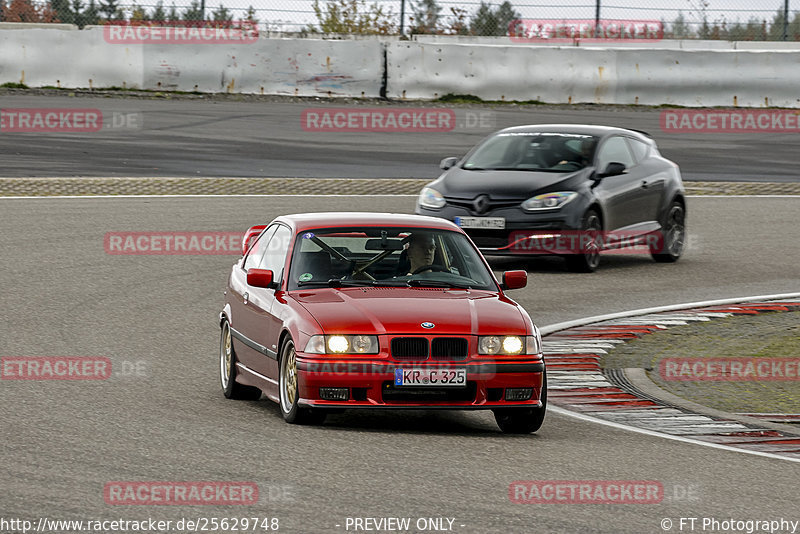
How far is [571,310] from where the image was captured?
47.2 ft

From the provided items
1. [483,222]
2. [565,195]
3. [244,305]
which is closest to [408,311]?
[244,305]

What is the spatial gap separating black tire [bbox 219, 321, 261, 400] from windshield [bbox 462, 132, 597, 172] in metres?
7.56

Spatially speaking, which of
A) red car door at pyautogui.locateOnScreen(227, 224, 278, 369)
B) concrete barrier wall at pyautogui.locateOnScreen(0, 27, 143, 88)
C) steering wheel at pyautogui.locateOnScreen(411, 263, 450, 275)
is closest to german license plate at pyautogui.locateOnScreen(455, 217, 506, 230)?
red car door at pyautogui.locateOnScreen(227, 224, 278, 369)

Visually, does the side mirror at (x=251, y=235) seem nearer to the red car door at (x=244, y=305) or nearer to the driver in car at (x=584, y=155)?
the red car door at (x=244, y=305)

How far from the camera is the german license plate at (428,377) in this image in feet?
27.9

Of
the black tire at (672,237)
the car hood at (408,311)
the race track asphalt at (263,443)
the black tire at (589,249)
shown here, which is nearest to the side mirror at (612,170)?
the black tire at (589,249)

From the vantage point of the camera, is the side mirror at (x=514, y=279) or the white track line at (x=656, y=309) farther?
the white track line at (x=656, y=309)

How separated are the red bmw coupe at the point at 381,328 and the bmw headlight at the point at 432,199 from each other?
6.67 metres

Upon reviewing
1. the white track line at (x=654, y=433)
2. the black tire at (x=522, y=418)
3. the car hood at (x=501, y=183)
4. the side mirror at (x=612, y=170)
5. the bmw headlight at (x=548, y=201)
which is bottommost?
the white track line at (x=654, y=433)

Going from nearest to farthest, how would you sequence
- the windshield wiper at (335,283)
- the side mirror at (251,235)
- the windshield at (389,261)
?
the windshield wiper at (335,283) → the windshield at (389,261) → the side mirror at (251,235)

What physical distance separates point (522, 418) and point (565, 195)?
8.09m

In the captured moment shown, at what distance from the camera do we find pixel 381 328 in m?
8.55

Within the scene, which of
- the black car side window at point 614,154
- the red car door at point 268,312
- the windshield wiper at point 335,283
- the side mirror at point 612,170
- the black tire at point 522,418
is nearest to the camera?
the black tire at point 522,418

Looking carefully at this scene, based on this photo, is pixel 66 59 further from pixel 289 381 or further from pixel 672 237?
pixel 289 381
